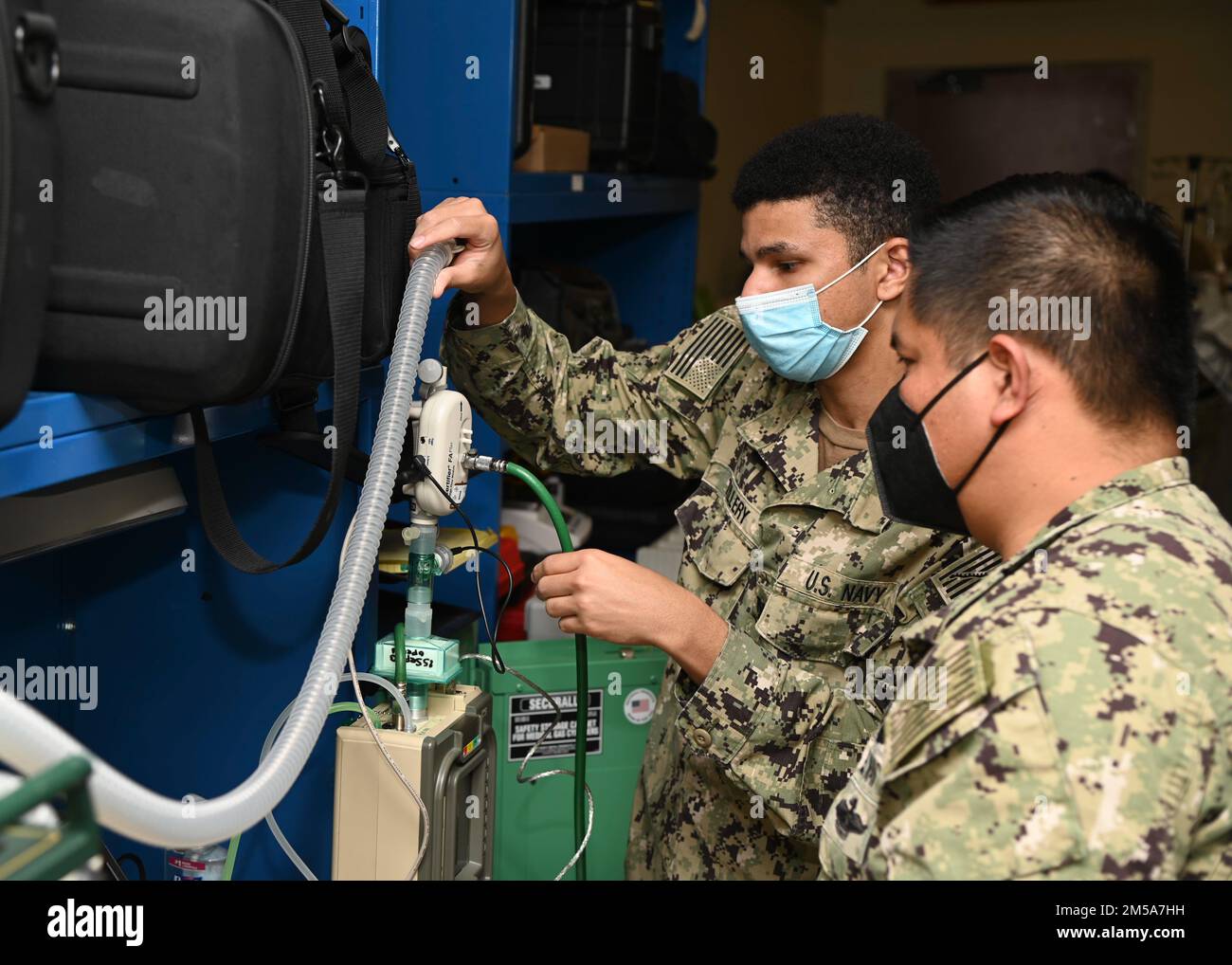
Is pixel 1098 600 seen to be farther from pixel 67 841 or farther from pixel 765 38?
pixel 765 38

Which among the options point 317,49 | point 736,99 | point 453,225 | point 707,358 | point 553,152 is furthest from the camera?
point 736,99

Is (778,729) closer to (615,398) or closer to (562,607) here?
(562,607)

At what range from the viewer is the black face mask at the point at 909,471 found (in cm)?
97

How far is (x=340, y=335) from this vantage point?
3.20ft

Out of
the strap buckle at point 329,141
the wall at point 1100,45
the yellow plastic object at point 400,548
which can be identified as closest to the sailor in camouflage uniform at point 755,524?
the yellow plastic object at point 400,548

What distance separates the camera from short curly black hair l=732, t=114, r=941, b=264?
4.45 ft

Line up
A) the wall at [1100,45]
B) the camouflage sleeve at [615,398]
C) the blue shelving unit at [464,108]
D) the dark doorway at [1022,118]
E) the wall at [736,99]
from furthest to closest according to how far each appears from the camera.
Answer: the dark doorway at [1022,118] < the wall at [1100,45] < the wall at [736,99] < the blue shelving unit at [464,108] < the camouflage sleeve at [615,398]

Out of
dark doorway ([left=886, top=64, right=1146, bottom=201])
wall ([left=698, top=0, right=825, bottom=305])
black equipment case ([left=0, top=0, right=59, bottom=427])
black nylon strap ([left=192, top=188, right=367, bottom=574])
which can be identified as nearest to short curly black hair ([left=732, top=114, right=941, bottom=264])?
black nylon strap ([left=192, top=188, right=367, bottom=574])

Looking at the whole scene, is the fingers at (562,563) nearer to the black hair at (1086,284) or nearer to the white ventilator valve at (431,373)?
the white ventilator valve at (431,373)

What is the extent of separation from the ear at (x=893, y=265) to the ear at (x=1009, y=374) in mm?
506

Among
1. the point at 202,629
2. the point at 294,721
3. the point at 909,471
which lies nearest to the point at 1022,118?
the point at 909,471

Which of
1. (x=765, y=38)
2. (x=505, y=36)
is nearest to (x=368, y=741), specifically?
(x=505, y=36)

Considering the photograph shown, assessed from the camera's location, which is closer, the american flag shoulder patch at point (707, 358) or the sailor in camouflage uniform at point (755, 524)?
the sailor in camouflage uniform at point (755, 524)

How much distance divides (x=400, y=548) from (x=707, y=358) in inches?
20.6
